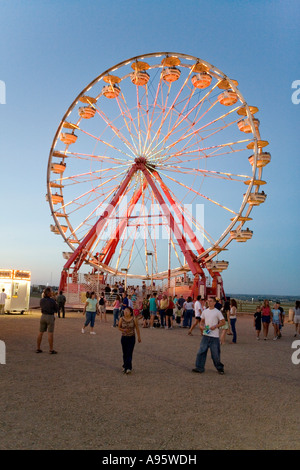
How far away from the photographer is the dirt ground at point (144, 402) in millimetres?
4391

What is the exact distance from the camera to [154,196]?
2741cm

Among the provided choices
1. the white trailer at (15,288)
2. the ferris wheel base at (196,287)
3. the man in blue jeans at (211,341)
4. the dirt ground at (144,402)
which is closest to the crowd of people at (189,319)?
the man in blue jeans at (211,341)

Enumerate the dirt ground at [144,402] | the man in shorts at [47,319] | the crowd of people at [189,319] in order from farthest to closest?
the man in shorts at [47,319] < the crowd of people at [189,319] < the dirt ground at [144,402]

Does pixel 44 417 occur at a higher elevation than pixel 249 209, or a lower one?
lower

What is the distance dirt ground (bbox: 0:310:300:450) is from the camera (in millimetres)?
4391

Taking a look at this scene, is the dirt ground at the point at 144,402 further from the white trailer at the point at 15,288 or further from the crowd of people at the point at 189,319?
the white trailer at the point at 15,288

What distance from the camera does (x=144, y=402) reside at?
5.87 m

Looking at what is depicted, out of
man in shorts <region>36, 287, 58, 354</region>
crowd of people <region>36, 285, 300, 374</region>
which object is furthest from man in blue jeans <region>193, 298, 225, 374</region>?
man in shorts <region>36, 287, 58, 354</region>

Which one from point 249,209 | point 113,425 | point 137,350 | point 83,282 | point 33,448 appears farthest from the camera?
point 83,282

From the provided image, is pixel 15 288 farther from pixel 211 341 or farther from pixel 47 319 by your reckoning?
pixel 211 341

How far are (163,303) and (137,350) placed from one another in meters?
6.91
